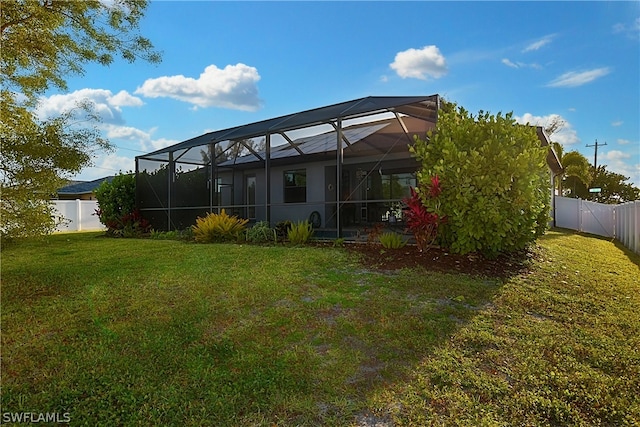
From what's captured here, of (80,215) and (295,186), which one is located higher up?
(295,186)

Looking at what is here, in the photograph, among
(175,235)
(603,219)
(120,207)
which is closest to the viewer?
(175,235)

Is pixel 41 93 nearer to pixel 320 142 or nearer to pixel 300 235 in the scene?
pixel 300 235

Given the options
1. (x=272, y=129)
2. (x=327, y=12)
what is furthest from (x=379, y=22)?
(x=272, y=129)

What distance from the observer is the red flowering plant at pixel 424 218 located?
18.9ft

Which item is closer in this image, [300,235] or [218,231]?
[300,235]

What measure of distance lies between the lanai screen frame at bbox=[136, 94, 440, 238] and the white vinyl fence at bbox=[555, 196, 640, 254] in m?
6.67

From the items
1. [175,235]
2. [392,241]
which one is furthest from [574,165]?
[175,235]

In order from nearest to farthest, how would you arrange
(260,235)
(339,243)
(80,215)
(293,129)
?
1. (339,243)
2. (260,235)
3. (293,129)
4. (80,215)

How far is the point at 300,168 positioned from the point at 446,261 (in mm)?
8583

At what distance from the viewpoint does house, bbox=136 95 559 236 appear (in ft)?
31.9

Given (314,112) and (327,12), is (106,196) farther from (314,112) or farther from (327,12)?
(327,12)

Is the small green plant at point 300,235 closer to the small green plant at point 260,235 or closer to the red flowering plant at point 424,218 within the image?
the small green plant at point 260,235

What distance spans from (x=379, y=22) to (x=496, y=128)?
4.63 m

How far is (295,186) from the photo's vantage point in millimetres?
13828
